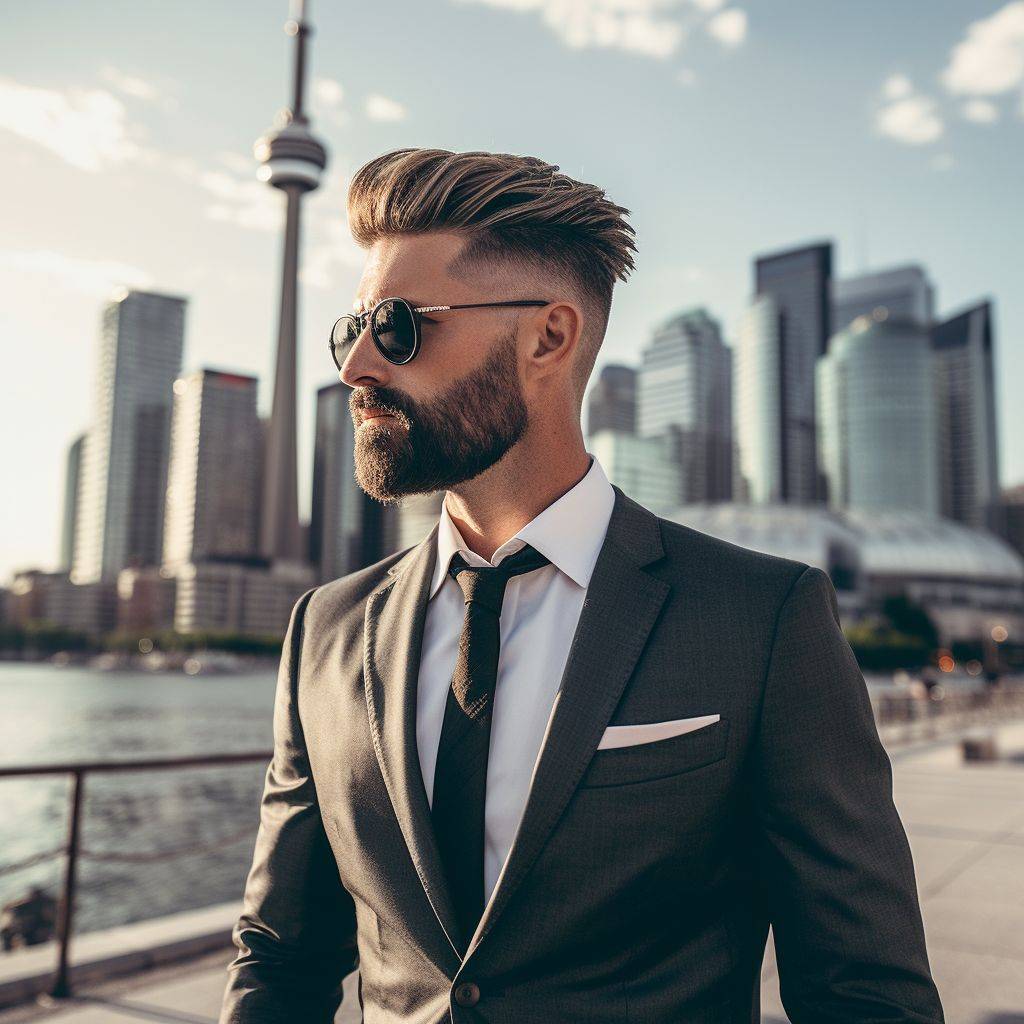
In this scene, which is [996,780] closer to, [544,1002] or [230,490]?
[544,1002]

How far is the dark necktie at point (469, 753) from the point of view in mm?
1566

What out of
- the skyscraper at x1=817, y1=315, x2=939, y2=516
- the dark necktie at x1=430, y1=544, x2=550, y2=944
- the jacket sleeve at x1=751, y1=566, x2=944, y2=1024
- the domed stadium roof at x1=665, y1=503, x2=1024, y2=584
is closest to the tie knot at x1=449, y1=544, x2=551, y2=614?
the dark necktie at x1=430, y1=544, x2=550, y2=944

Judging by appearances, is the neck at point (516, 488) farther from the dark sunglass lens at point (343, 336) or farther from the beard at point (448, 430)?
the dark sunglass lens at point (343, 336)

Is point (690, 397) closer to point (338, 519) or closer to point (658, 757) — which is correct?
point (338, 519)

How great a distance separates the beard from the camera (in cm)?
171

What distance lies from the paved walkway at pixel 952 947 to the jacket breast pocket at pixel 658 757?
308 cm

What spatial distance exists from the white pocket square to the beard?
526mm

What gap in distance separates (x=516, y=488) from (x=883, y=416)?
16877 cm

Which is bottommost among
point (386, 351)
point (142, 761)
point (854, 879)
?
point (142, 761)

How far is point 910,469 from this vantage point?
157 meters

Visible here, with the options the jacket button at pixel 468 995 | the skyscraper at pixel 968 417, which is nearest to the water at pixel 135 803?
the jacket button at pixel 468 995

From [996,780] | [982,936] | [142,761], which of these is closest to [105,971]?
[142,761]

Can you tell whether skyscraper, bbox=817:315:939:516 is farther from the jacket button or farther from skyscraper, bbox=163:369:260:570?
the jacket button

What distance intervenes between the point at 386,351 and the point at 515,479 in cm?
34
